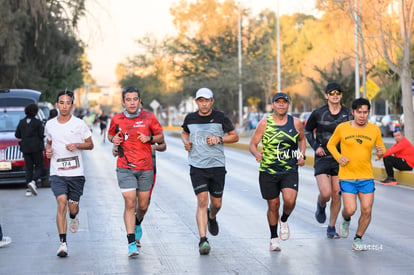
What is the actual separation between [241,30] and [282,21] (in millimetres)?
23143

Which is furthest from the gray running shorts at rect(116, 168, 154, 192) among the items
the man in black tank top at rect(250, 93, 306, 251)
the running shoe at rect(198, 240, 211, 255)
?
the man in black tank top at rect(250, 93, 306, 251)

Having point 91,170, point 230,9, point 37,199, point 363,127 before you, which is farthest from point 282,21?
point 363,127

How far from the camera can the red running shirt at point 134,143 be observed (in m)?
8.55

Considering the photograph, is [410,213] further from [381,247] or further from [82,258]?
[82,258]

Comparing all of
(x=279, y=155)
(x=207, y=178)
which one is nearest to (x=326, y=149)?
(x=279, y=155)

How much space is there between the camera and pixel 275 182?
8836mm

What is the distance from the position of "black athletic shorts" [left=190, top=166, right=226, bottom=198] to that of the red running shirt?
0.52m

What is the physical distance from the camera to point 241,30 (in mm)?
56625

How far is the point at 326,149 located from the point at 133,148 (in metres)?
2.51

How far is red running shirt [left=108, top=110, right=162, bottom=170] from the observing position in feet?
28.1

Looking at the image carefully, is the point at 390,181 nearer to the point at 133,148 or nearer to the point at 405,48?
the point at 405,48

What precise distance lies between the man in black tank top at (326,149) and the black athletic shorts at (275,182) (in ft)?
3.02

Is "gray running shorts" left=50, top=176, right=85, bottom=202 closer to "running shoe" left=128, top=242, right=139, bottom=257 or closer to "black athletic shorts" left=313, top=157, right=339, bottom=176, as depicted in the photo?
"running shoe" left=128, top=242, right=139, bottom=257

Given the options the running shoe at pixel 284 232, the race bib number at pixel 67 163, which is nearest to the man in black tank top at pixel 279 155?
the running shoe at pixel 284 232
